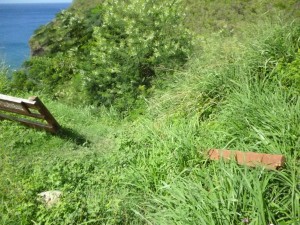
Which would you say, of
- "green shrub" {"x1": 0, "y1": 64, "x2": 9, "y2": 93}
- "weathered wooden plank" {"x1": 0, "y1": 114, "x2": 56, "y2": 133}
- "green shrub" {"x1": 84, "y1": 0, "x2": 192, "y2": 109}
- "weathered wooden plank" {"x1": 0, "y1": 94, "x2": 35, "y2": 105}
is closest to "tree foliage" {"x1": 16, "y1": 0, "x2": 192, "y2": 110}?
"green shrub" {"x1": 84, "y1": 0, "x2": 192, "y2": 109}

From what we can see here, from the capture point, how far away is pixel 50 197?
3.68 metres

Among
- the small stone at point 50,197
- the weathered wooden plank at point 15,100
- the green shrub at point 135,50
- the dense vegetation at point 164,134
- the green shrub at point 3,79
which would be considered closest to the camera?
the dense vegetation at point 164,134

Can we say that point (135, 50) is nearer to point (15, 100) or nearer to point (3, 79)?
point (3, 79)

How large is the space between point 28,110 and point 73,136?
89cm

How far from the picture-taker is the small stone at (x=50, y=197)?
356cm

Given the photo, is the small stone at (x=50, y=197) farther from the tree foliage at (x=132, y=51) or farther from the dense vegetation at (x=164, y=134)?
the tree foliage at (x=132, y=51)

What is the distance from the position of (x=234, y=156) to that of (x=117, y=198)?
1.27 metres

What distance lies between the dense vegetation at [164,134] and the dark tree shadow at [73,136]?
0.02 meters

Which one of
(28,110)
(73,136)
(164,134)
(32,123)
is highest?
(28,110)

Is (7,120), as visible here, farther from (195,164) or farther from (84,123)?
(195,164)

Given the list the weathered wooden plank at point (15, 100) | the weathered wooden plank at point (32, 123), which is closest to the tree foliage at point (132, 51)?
the weathered wooden plank at point (32, 123)

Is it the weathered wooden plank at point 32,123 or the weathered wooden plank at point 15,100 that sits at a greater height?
the weathered wooden plank at point 15,100

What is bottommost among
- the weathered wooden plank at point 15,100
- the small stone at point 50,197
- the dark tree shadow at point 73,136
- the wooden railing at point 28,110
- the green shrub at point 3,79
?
the dark tree shadow at point 73,136

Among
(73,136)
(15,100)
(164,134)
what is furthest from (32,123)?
(164,134)
